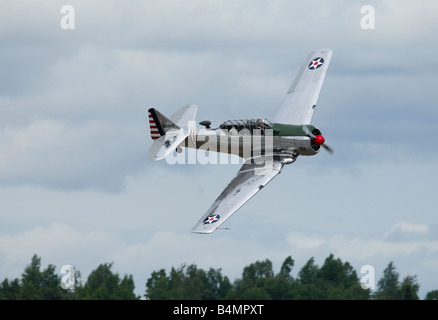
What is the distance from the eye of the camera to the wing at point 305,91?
190 ft

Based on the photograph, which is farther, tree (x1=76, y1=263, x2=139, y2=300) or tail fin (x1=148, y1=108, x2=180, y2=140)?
tree (x1=76, y1=263, x2=139, y2=300)

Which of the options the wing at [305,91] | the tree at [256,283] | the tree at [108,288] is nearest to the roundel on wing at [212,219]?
the wing at [305,91]

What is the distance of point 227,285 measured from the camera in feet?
240

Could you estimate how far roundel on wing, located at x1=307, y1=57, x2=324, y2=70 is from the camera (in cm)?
6175

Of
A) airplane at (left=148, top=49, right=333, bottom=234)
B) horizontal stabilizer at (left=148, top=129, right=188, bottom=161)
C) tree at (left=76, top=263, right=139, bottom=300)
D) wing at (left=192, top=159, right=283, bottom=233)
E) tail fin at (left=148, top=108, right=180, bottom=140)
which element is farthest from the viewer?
tree at (left=76, top=263, right=139, bottom=300)

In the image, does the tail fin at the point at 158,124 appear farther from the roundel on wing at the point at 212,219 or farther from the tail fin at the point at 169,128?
the roundel on wing at the point at 212,219

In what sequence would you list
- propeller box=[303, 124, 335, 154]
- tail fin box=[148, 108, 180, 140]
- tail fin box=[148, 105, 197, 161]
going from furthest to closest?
tail fin box=[148, 108, 180, 140] < tail fin box=[148, 105, 197, 161] < propeller box=[303, 124, 335, 154]

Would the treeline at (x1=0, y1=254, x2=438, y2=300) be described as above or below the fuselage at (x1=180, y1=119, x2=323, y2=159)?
below

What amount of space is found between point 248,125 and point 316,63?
8.20m

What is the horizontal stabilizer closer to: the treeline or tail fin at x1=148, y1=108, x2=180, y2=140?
tail fin at x1=148, y1=108, x2=180, y2=140

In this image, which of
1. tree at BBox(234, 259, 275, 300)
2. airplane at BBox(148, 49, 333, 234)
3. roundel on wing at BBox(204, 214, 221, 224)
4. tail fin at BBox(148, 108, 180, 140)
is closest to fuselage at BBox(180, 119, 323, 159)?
airplane at BBox(148, 49, 333, 234)
